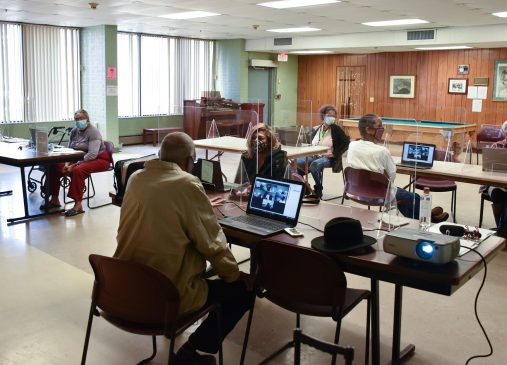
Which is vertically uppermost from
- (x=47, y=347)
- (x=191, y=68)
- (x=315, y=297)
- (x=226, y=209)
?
(x=191, y=68)

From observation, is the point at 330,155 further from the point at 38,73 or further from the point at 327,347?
the point at 38,73

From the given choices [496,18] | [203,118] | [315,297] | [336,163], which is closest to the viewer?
[315,297]

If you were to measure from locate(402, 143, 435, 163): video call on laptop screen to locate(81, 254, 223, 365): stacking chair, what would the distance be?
3647mm

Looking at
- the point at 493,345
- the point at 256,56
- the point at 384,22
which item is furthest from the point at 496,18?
the point at 493,345

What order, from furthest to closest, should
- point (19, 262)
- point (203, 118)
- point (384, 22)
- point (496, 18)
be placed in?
point (203, 118)
point (384, 22)
point (496, 18)
point (19, 262)

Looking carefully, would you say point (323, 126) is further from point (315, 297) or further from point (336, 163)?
point (315, 297)

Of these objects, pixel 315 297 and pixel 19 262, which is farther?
pixel 19 262

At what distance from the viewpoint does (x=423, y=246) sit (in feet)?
7.82

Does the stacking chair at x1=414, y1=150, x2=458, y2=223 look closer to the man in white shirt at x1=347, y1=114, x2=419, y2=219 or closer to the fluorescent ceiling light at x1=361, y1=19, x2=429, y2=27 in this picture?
the man in white shirt at x1=347, y1=114, x2=419, y2=219

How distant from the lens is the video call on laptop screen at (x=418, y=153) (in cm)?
560

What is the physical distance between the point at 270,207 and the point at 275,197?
0.23ft

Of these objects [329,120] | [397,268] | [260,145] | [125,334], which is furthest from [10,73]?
[397,268]

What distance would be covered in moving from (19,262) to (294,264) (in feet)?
9.18

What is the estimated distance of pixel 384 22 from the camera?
9.84 metres
